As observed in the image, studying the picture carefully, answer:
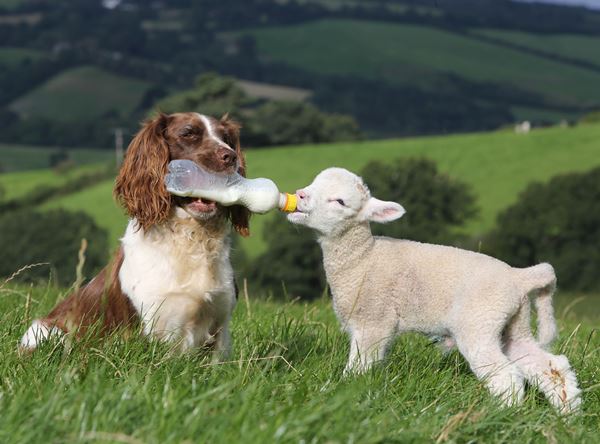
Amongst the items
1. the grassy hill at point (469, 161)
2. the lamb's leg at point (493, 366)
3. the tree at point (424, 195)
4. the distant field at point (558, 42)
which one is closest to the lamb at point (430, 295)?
the lamb's leg at point (493, 366)

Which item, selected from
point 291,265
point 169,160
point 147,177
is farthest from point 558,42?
point 147,177

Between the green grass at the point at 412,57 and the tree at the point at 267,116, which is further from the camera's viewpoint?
the green grass at the point at 412,57

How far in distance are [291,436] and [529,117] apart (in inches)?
5753

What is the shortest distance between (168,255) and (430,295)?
1.74m

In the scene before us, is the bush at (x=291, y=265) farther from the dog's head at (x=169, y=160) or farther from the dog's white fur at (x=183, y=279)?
the dog's white fur at (x=183, y=279)

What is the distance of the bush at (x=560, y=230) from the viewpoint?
6531cm

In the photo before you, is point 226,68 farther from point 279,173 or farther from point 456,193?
point 456,193

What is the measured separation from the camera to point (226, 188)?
5914mm

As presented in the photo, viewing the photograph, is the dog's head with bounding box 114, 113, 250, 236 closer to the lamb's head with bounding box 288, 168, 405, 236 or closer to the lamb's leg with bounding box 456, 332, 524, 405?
the lamb's head with bounding box 288, 168, 405, 236

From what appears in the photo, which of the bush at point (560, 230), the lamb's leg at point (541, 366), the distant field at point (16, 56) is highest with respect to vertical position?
the lamb's leg at point (541, 366)

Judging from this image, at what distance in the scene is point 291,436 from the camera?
3496 millimetres

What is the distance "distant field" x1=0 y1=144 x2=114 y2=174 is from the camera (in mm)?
121188

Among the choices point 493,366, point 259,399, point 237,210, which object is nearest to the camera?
point 259,399

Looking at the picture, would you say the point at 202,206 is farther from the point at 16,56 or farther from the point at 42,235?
the point at 16,56
